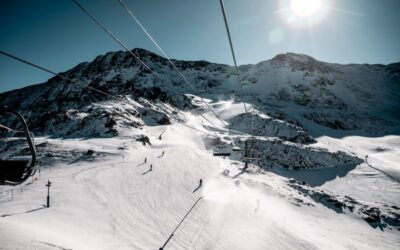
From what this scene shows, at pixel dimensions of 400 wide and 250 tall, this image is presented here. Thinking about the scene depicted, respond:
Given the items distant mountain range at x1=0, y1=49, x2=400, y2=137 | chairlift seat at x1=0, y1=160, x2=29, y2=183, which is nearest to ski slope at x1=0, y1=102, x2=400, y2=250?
chairlift seat at x1=0, y1=160, x2=29, y2=183

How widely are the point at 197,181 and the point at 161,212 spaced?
10.5 meters

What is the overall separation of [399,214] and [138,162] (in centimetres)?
3706

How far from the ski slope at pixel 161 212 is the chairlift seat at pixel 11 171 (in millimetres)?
4403

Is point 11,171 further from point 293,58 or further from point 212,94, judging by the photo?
point 293,58

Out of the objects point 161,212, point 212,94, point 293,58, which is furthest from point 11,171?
point 293,58

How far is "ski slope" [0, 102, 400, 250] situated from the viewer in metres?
12.8

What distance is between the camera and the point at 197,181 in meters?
28.1

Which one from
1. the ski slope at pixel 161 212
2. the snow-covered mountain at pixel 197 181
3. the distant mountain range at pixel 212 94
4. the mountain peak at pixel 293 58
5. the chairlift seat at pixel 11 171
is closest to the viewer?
the chairlift seat at pixel 11 171

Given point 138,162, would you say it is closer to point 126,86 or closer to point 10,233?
point 10,233

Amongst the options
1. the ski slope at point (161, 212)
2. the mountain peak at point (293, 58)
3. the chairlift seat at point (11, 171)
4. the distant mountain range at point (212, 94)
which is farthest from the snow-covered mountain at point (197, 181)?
the mountain peak at point (293, 58)

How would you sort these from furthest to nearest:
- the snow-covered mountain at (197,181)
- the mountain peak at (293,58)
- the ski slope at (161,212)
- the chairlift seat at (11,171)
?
the mountain peak at (293,58)
the snow-covered mountain at (197,181)
the ski slope at (161,212)
the chairlift seat at (11,171)

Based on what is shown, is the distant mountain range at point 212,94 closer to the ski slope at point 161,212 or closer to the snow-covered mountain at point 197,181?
the snow-covered mountain at point 197,181

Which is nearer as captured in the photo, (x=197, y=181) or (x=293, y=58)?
(x=197, y=181)

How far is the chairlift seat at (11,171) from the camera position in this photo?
17.7ft
